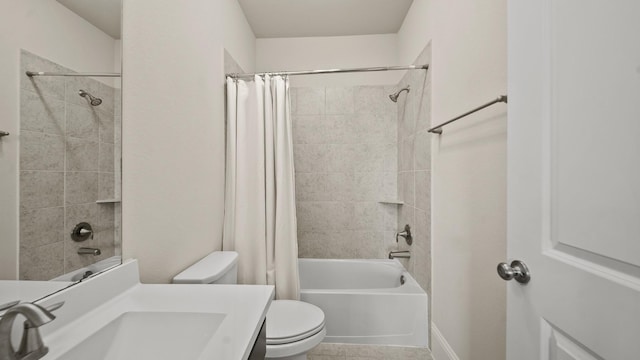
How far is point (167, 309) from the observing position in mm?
779

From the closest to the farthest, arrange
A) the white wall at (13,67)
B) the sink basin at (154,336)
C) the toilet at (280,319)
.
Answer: the white wall at (13,67) → the sink basin at (154,336) → the toilet at (280,319)

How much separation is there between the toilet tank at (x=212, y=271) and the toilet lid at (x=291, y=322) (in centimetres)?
31

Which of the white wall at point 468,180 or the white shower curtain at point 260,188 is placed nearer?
the white wall at point 468,180

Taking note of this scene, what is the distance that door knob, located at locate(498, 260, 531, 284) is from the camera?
699 mm

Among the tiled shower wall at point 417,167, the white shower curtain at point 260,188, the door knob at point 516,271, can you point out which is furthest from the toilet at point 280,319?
the door knob at point 516,271

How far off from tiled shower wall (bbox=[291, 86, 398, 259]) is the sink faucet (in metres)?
2.18

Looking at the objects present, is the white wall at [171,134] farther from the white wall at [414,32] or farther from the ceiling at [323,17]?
the white wall at [414,32]

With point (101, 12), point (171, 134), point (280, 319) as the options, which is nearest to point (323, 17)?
point (171, 134)

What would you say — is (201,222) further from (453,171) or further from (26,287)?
(453,171)

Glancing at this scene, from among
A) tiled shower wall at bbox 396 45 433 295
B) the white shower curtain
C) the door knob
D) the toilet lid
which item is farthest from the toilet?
the door knob

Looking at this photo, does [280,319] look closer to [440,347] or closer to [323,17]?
[440,347]

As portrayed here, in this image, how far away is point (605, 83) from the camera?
500 mm

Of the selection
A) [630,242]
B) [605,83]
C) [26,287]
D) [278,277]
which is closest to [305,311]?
[278,277]

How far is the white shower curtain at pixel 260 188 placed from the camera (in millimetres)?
1804
